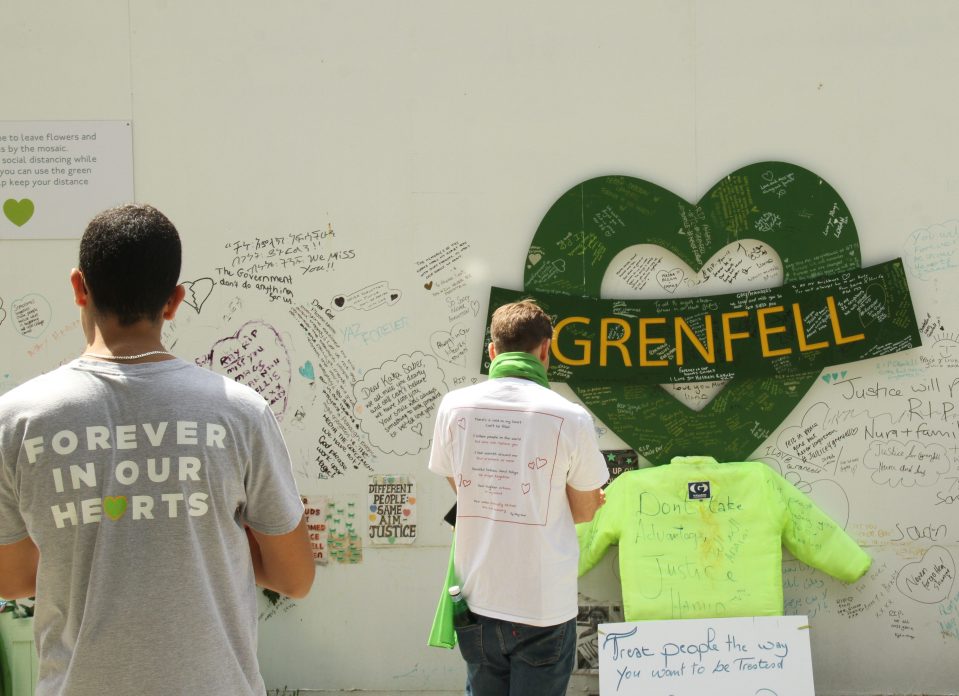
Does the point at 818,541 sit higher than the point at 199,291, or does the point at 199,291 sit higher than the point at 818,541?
the point at 199,291

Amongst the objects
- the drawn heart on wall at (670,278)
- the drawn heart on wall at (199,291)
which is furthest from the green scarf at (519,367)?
the drawn heart on wall at (199,291)

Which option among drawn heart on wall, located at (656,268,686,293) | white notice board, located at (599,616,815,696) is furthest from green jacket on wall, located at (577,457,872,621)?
drawn heart on wall, located at (656,268,686,293)

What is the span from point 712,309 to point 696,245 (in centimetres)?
32

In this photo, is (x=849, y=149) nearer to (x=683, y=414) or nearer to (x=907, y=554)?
(x=683, y=414)

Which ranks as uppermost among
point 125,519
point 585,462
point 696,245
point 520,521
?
point 696,245

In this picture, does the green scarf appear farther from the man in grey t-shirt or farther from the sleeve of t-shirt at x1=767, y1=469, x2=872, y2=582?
the sleeve of t-shirt at x1=767, y1=469, x2=872, y2=582

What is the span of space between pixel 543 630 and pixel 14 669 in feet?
9.97

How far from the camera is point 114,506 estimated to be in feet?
5.30

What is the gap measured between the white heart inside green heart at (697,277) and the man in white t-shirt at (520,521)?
1658mm

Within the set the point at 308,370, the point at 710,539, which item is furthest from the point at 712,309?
the point at 308,370

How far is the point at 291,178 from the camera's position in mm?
4562

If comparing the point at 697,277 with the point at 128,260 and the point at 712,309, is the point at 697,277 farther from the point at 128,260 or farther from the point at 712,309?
the point at 128,260

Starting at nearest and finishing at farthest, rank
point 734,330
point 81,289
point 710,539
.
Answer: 1. point 81,289
2. point 710,539
3. point 734,330

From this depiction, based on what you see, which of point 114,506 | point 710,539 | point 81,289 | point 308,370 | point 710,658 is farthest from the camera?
point 308,370
